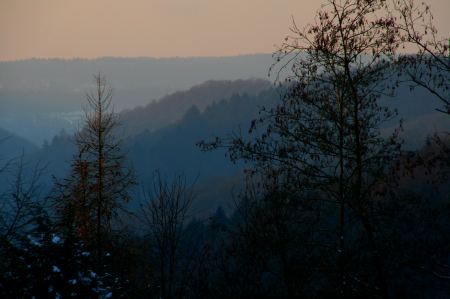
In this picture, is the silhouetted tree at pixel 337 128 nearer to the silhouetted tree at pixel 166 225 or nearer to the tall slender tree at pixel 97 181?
the silhouetted tree at pixel 166 225

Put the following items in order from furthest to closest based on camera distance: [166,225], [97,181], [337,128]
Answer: [97,181] < [166,225] < [337,128]

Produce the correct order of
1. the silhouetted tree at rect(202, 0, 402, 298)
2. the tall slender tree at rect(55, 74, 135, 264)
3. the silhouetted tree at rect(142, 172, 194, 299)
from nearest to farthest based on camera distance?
1. the silhouetted tree at rect(202, 0, 402, 298)
2. the silhouetted tree at rect(142, 172, 194, 299)
3. the tall slender tree at rect(55, 74, 135, 264)

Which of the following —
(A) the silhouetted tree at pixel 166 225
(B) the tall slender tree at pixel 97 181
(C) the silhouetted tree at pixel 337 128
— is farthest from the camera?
(B) the tall slender tree at pixel 97 181

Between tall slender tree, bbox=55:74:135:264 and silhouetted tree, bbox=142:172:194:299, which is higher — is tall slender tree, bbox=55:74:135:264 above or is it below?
above

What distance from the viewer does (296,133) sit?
1152cm

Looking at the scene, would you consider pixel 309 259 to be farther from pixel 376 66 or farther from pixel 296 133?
pixel 376 66

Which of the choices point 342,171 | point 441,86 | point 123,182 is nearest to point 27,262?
point 342,171

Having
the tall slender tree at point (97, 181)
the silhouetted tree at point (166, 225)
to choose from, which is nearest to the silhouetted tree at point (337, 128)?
the silhouetted tree at point (166, 225)

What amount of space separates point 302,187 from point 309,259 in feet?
4.87

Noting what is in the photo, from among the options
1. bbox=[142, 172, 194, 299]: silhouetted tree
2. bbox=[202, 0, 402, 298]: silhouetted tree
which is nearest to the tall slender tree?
bbox=[142, 172, 194, 299]: silhouetted tree

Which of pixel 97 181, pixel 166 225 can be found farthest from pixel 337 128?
pixel 97 181

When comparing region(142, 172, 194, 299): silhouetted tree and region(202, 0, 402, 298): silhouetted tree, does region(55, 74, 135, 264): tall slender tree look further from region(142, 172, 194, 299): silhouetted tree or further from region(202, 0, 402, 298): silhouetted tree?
region(202, 0, 402, 298): silhouetted tree

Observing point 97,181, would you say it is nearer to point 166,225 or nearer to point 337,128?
point 166,225

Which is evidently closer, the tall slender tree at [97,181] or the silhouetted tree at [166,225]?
the silhouetted tree at [166,225]
